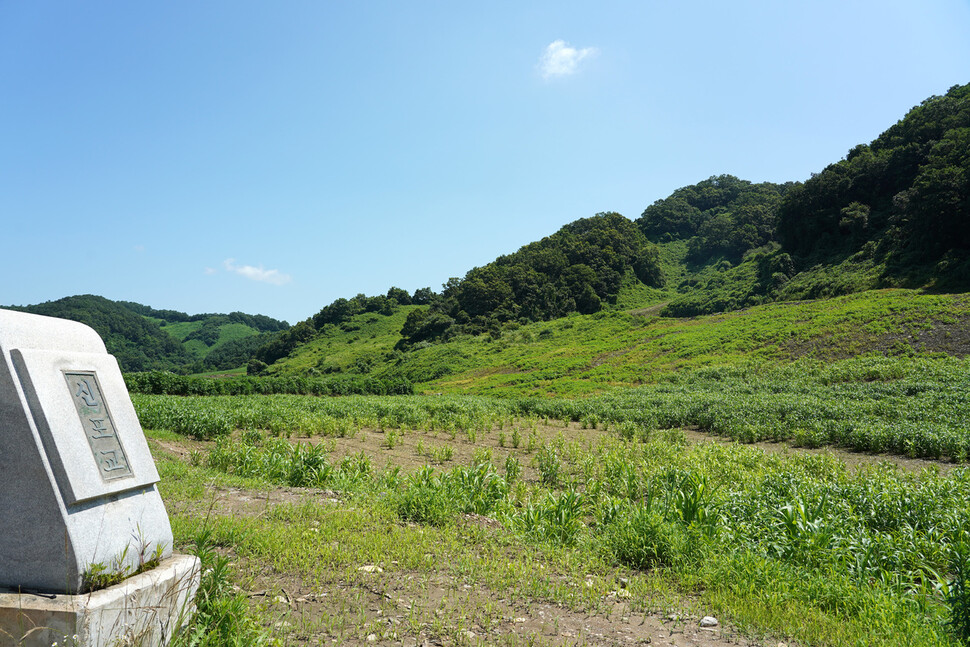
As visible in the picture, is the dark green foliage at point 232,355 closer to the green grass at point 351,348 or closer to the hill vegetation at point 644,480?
the green grass at point 351,348

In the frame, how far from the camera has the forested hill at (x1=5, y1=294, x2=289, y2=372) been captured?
84.6 m

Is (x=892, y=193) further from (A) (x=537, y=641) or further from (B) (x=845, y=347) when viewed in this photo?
(A) (x=537, y=641)

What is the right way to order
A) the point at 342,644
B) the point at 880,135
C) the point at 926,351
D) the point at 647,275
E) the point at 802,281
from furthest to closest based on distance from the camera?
the point at 647,275 → the point at 880,135 → the point at 802,281 → the point at 926,351 → the point at 342,644

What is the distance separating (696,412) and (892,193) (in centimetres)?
5140

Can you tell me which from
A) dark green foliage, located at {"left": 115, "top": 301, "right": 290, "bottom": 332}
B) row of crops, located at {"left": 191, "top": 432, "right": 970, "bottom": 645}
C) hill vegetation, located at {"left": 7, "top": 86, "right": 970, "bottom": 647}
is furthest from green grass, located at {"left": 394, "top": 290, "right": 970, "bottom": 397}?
dark green foliage, located at {"left": 115, "top": 301, "right": 290, "bottom": 332}

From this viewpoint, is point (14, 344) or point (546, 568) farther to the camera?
point (546, 568)

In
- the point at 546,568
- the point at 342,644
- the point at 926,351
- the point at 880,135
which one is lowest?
the point at 926,351

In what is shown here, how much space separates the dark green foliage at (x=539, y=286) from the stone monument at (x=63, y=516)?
224 ft

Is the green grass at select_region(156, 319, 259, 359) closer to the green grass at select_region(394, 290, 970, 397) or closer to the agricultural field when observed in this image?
the green grass at select_region(394, 290, 970, 397)

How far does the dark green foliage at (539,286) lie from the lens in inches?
2990

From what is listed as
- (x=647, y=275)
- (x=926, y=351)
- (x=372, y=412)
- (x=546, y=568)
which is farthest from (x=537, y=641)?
(x=647, y=275)

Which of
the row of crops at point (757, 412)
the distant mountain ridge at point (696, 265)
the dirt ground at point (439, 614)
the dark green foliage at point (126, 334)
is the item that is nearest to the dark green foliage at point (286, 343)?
the distant mountain ridge at point (696, 265)

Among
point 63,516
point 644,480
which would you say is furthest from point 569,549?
point 63,516

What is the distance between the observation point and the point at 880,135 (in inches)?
2359
